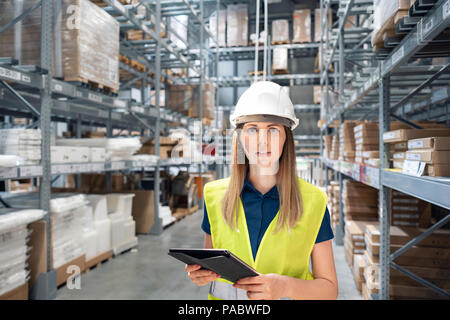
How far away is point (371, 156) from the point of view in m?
3.15

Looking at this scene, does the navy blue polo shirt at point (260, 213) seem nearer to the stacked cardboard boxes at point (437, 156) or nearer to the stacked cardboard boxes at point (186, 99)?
the stacked cardboard boxes at point (437, 156)

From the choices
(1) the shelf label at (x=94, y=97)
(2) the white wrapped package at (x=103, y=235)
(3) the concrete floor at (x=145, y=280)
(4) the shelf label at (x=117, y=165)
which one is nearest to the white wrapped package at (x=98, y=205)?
(2) the white wrapped package at (x=103, y=235)

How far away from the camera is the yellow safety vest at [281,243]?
4.54ft

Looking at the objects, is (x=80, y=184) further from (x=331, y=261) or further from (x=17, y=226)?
(x=331, y=261)

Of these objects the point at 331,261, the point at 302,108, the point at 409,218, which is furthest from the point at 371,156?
the point at 302,108

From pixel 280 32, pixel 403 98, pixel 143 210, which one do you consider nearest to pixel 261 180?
pixel 403 98

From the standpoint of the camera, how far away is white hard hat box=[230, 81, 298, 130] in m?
1.37

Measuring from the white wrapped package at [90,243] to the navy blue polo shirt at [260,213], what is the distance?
3.35 metres

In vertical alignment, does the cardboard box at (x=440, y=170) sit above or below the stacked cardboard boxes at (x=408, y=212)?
above

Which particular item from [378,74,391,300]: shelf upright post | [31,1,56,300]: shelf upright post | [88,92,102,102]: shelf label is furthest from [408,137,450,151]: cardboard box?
[88,92,102,102]: shelf label

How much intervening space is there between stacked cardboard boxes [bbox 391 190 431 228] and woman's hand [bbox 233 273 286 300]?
2.48 m

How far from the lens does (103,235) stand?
15.1ft

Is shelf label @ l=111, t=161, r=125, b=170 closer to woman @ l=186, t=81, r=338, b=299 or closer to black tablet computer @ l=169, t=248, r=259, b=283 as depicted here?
woman @ l=186, t=81, r=338, b=299

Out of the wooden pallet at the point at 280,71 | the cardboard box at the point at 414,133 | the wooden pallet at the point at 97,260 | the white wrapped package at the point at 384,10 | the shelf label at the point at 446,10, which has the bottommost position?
the wooden pallet at the point at 97,260
